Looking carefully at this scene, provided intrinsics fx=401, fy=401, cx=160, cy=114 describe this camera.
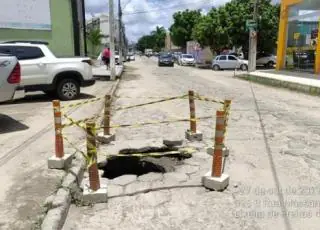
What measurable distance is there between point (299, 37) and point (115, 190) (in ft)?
75.0

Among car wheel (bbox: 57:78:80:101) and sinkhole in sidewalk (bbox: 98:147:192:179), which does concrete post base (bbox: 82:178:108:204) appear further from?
car wheel (bbox: 57:78:80:101)

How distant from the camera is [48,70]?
12859mm

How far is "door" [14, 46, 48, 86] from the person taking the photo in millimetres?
12453

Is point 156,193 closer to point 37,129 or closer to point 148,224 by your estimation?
point 148,224

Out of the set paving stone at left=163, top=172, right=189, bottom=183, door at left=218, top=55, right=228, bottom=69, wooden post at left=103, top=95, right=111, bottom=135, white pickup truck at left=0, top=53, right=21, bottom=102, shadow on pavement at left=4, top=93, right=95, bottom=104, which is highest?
white pickup truck at left=0, top=53, right=21, bottom=102

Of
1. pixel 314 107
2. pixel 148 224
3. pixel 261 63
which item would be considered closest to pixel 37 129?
pixel 148 224

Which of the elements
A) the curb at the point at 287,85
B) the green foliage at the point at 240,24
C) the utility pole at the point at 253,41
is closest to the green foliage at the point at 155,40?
the green foliage at the point at 240,24

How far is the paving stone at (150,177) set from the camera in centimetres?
562

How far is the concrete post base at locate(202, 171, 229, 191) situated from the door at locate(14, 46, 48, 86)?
8.85 meters

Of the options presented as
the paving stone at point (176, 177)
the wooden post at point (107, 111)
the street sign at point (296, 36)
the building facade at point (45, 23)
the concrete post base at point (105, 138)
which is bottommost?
the paving stone at point (176, 177)

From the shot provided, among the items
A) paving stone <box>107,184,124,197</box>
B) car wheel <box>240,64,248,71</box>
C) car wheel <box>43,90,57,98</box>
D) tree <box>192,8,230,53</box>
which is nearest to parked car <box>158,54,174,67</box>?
tree <box>192,8,230,53</box>

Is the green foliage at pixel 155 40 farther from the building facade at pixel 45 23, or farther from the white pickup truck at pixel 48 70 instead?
the white pickup truck at pixel 48 70

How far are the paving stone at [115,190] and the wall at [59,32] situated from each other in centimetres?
1840

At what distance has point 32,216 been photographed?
13.8ft
